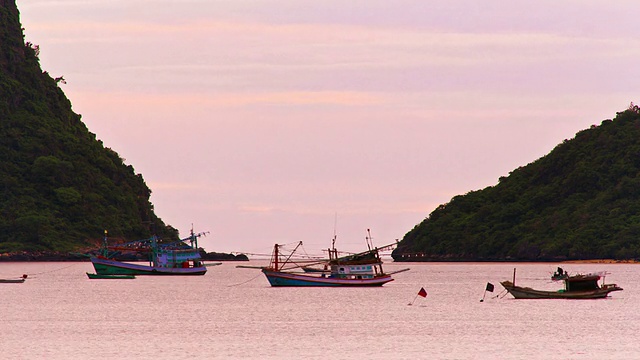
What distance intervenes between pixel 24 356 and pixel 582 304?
222ft

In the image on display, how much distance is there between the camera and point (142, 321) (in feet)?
360

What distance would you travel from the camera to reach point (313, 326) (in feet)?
344

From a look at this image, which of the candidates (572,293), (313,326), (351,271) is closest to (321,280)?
(351,271)

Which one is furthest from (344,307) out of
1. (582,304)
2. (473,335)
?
(473,335)

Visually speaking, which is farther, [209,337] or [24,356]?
[209,337]

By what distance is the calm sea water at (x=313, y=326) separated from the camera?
84.4 m

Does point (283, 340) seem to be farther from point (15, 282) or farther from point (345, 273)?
point (15, 282)

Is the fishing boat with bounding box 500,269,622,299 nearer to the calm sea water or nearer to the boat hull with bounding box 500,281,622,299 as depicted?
the boat hull with bounding box 500,281,622,299

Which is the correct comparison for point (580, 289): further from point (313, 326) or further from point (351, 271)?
point (351, 271)

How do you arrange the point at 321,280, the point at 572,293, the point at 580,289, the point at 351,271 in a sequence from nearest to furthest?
the point at 572,293
the point at 580,289
the point at 321,280
the point at 351,271

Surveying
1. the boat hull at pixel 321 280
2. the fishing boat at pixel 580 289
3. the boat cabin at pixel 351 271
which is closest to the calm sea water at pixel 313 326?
the fishing boat at pixel 580 289

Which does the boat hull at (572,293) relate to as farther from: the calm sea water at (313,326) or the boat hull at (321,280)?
the boat hull at (321,280)

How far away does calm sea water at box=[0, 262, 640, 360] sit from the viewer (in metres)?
84.4

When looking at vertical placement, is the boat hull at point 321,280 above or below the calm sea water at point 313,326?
above
